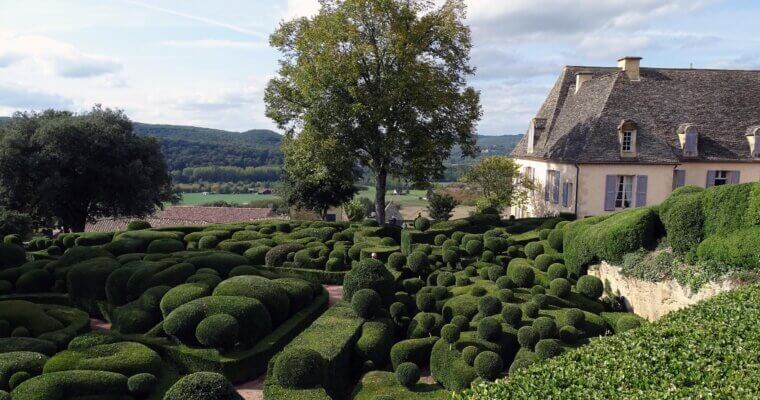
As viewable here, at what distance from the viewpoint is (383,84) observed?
95.9 feet

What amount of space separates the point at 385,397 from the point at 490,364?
299cm

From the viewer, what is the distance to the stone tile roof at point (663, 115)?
97.7 feet

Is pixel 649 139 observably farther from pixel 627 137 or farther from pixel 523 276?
pixel 523 276

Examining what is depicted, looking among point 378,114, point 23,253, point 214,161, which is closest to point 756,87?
point 378,114

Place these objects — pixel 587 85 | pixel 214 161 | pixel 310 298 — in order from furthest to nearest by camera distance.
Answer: pixel 214 161, pixel 587 85, pixel 310 298

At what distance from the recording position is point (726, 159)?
30.0m

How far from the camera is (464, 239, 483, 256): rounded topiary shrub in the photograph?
78.4ft

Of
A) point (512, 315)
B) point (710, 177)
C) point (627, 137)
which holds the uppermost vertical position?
point (627, 137)

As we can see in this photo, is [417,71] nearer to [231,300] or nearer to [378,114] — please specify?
[378,114]

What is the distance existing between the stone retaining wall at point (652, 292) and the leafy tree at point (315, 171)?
15036 mm

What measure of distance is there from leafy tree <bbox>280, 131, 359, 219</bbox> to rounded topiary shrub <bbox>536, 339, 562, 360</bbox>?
55.6 feet

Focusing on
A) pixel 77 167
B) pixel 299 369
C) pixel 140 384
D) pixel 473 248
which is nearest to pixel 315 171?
pixel 473 248

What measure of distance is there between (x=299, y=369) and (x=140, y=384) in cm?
397

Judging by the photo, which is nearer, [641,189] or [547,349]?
[547,349]
